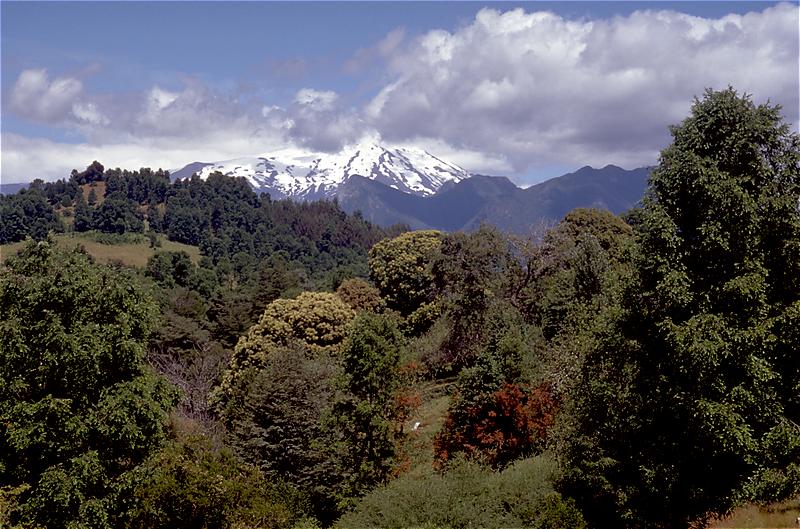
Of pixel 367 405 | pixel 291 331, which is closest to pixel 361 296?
pixel 291 331

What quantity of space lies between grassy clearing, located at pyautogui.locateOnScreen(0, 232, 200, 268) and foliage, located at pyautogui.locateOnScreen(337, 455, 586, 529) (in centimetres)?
8740

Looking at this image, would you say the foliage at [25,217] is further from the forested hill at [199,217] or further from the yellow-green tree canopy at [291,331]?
the yellow-green tree canopy at [291,331]

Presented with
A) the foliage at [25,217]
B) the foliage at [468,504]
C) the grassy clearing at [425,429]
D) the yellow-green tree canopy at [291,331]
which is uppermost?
the foliage at [25,217]

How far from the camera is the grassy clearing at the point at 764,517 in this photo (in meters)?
10.5

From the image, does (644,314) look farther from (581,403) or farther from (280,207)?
(280,207)

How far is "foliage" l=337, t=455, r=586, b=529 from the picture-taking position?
1591 centimetres

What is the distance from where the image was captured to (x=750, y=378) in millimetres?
13375

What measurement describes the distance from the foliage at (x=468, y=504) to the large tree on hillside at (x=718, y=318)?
1923 mm

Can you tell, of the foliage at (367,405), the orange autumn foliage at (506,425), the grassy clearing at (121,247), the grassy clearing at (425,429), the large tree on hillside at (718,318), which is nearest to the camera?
the large tree on hillside at (718,318)

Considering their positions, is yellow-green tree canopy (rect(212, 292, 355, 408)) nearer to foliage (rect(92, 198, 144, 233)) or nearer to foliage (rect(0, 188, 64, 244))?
foliage (rect(0, 188, 64, 244))

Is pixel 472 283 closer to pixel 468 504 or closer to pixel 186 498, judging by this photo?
pixel 468 504

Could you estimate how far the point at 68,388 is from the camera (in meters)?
15.9

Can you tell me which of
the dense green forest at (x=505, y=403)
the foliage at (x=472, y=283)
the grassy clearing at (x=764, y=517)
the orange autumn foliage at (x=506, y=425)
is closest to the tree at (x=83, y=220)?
the foliage at (x=472, y=283)

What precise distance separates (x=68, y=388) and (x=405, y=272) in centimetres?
3253
